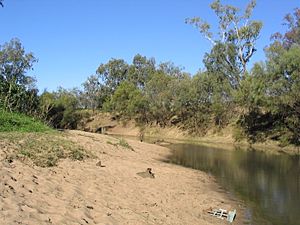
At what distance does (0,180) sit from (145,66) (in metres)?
85.7

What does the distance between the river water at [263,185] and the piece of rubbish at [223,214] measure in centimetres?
65

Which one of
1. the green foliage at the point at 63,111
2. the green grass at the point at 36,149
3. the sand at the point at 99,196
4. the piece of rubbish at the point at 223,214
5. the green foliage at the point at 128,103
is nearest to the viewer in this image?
the sand at the point at 99,196

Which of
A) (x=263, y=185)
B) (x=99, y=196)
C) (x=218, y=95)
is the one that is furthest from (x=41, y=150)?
(x=218, y=95)

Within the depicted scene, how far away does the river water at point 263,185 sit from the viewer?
14.4 metres

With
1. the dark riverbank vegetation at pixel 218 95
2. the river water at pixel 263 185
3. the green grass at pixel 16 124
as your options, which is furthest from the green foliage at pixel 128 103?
the green grass at pixel 16 124

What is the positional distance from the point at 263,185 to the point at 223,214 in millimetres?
7870

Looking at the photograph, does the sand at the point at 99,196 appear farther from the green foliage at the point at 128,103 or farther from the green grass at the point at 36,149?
the green foliage at the point at 128,103

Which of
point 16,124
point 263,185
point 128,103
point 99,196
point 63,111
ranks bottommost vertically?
point 263,185

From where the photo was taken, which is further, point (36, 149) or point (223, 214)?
point (36, 149)

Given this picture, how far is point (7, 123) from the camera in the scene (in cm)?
2259

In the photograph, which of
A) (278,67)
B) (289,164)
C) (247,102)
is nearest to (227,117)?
(247,102)

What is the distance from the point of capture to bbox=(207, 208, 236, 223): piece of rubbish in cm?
1315

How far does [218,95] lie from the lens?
57656mm

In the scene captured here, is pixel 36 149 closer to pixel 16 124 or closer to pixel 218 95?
pixel 16 124
